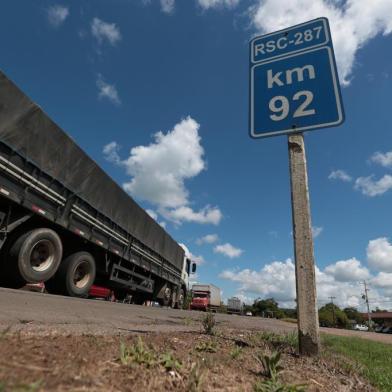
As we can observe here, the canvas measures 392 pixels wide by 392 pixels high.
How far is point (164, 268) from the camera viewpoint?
16.3 metres

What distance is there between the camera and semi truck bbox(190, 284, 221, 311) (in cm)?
3403

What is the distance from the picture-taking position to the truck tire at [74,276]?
346 inches

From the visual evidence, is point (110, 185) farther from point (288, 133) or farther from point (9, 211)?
point (288, 133)

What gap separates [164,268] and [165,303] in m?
2.47

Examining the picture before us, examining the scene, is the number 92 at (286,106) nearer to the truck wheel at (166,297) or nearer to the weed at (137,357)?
the weed at (137,357)

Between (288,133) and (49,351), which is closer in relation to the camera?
(49,351)

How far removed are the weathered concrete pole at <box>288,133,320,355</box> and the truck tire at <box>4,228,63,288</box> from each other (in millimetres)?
6056

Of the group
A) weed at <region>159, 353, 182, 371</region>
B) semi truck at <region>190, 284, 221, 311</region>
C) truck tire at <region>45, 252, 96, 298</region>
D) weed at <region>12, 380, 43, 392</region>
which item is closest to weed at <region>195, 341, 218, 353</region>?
weed at <region>159, 353, 182, 371</region>

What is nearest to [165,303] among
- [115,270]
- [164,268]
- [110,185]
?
[164,268]

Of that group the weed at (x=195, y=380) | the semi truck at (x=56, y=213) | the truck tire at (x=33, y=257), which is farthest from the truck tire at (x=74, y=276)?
the weed at (x=195, y=380)

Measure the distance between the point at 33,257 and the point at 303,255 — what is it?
6.63 m

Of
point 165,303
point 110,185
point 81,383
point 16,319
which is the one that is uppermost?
point 110,185

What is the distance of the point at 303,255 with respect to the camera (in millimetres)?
3414

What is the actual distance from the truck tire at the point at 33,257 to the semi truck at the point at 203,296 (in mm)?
26785
